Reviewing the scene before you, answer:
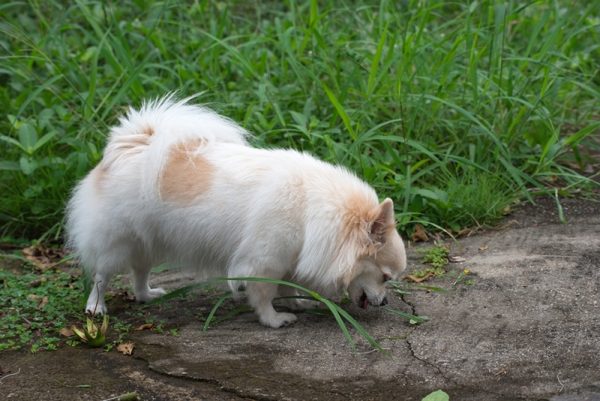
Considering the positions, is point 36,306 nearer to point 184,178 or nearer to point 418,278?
point 184,178

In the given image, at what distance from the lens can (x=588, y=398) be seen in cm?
337

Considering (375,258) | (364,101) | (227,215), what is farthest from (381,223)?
(364,101)

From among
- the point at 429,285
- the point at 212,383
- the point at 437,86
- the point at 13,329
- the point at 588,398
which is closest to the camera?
the point at 588,398

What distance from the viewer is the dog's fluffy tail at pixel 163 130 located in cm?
438

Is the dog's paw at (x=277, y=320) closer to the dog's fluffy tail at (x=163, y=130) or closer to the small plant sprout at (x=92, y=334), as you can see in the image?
the small plant sprout at (x=92, y=334)

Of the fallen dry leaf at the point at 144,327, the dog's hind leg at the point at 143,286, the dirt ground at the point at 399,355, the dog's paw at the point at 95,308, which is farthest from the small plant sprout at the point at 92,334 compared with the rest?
the dog's hind leg at the point at 143,286

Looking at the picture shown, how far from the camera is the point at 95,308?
4465mm

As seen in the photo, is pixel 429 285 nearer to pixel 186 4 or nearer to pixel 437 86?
pixel 437 86

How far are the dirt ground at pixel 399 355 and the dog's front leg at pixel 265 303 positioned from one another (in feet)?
0.19

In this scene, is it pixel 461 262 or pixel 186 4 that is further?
pixel 186 4

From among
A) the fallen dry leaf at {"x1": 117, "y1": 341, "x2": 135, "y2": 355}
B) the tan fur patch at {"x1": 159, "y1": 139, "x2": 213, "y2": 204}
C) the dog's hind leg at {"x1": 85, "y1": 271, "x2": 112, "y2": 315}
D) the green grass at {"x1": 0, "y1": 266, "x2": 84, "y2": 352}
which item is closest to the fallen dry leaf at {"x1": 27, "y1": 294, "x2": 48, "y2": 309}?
the green grass at {"x1": 0, "y1": 266, "x2": 84, "y2": 352}

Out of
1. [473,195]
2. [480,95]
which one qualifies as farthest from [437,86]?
[473,195]

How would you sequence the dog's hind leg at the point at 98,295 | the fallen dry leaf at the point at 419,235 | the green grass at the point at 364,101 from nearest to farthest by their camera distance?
1. the dog's hind leg at the point at 98,295
2. the fallen dry leaf at the point at 419,235
3. the green grass at the point at 364,101

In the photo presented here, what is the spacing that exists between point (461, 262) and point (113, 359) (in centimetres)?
192
